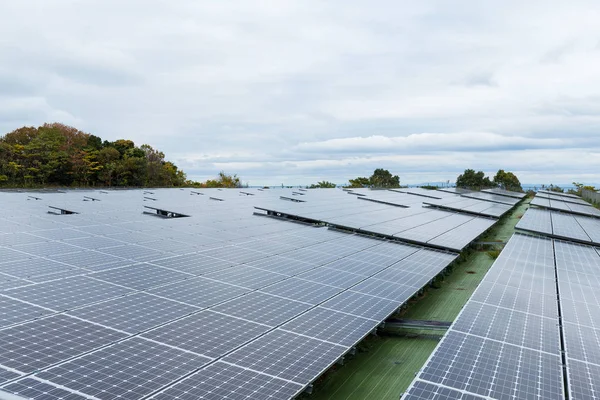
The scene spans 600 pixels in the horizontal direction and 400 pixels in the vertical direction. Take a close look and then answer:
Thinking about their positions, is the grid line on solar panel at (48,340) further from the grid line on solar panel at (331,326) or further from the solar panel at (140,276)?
the grid line on solar panel at (331,326)

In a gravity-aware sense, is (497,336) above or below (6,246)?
below

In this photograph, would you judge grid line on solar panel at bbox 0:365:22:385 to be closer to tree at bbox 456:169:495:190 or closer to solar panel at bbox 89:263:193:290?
solar panel at bbox 89:263:193:290

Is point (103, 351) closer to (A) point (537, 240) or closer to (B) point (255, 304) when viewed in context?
(B) point (255, 304)

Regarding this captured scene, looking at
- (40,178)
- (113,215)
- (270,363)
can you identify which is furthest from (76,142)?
(270,363)

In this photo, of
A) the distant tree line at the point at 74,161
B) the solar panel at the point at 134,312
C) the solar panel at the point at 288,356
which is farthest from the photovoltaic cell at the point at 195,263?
the distant tree line at the point at 74,161

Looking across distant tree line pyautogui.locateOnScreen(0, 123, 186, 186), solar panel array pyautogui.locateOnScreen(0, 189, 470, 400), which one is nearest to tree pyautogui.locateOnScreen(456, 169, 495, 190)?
distant tree line pyautogui.locateOnScreen(0, 123, 186, 186)

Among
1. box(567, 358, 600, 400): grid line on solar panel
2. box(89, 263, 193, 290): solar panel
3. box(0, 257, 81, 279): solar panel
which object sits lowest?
box(567, 358, 600, 400): grid line on solar panel
